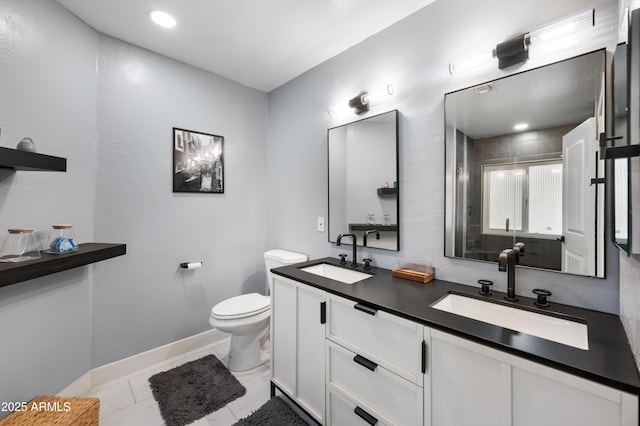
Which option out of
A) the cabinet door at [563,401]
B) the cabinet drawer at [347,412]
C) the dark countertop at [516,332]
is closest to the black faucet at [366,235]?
the dark countertop at [516,332]

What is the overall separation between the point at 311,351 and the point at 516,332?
1028 millimetres

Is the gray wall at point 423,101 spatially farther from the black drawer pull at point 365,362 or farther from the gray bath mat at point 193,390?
the gray bath mat at point 193,390

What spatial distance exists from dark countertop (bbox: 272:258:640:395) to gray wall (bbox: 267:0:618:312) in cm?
13

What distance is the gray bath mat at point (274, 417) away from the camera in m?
1.60


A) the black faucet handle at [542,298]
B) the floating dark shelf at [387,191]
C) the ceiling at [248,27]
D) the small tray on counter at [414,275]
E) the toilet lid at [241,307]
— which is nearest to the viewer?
the black faucet handle at [542,298]

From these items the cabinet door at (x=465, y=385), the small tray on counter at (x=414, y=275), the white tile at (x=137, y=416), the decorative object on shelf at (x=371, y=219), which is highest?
the decorative object on shelf at (x=371, y=219)

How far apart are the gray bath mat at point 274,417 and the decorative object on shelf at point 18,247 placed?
1464 millimetres

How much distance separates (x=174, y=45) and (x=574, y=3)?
2.48 m

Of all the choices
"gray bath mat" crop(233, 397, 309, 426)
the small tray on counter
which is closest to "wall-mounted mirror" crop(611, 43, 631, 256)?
the small tray on counter

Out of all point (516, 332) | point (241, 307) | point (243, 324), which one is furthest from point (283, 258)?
point (516, 332)

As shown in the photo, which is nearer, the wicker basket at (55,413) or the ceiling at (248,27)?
the wicker basket at (55,413)

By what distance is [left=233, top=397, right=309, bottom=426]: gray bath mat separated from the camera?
1604mm

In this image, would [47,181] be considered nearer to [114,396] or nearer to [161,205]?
[161,205]

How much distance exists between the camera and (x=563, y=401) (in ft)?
2.52
